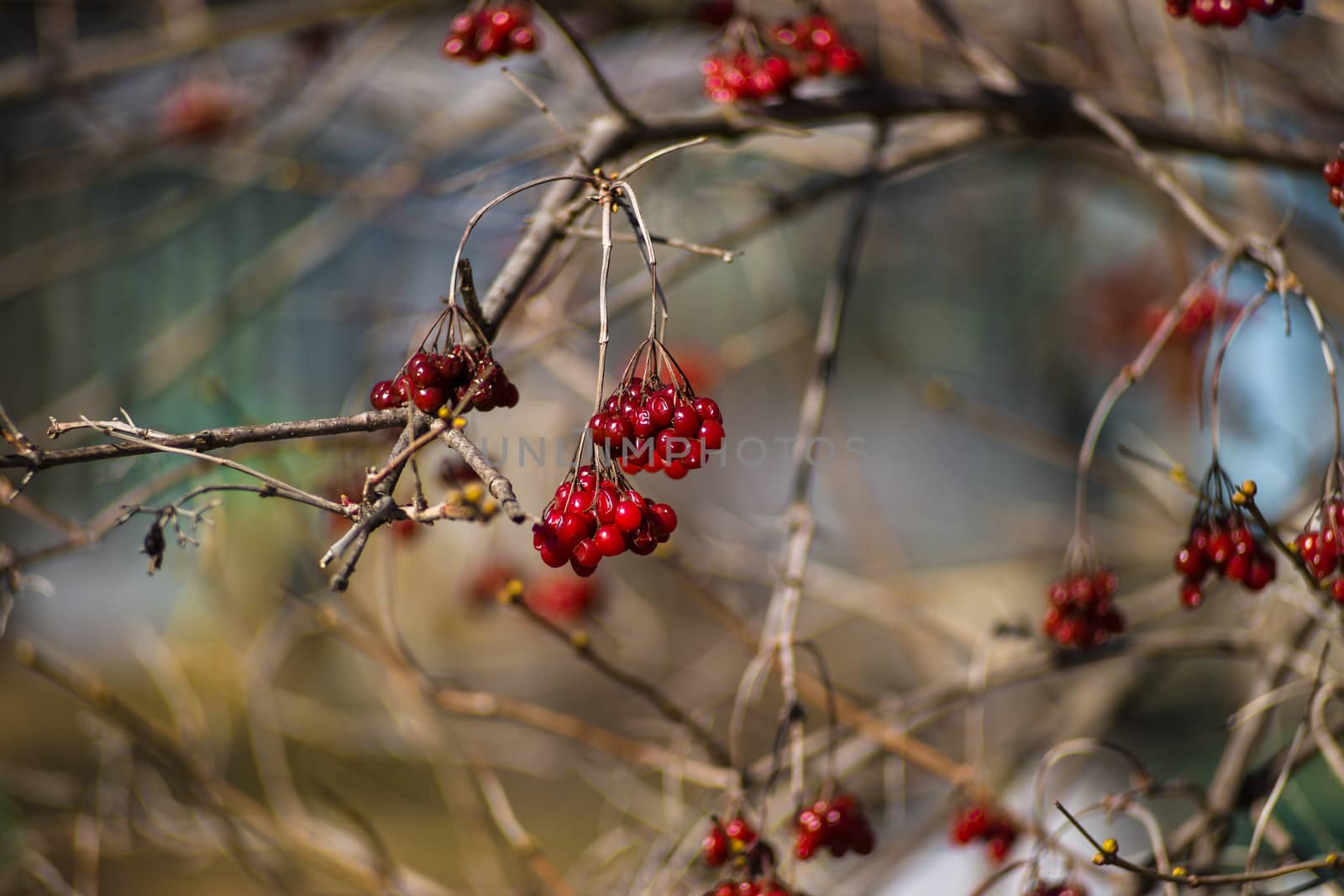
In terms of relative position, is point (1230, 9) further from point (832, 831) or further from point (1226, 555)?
point (832, 831)

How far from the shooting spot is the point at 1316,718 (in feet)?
4.73

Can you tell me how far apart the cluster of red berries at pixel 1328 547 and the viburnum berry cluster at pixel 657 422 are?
748 millimetres

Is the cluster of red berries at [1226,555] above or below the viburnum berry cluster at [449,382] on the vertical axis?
below

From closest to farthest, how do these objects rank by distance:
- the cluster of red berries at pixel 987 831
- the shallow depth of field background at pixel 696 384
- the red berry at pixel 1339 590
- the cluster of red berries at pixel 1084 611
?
1. the red berry at pixel 1339 590
2. the cluster of red berries at pixel 1084 611
3. the cluster of red berries at pixel 987 831
4. the shallow depth of field background at pixel 696 384

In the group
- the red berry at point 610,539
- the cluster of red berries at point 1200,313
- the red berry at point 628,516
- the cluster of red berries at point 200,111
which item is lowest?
the red berry at point 610,539

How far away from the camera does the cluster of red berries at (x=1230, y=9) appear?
1371mm

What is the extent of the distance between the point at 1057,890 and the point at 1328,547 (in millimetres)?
583

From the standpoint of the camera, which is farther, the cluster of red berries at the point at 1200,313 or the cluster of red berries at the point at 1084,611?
the cluster of red berries at the point at 1200,313

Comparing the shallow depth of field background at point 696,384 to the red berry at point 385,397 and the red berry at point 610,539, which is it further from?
the red berry at point 610,539

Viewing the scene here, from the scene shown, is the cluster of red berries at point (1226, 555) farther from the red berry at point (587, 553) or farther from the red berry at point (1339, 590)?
the red berry at point (587, 553)

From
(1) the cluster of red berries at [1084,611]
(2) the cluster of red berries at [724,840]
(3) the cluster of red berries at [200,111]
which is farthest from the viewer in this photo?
(3) the cluster of red berries at [200,111]

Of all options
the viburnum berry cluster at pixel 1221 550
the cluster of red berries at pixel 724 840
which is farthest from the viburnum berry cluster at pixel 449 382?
the viburnum berry cluster at pixel 1221 550

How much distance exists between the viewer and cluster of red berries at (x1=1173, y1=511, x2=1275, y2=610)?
4.40ft

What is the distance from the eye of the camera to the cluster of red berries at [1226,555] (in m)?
1.34
